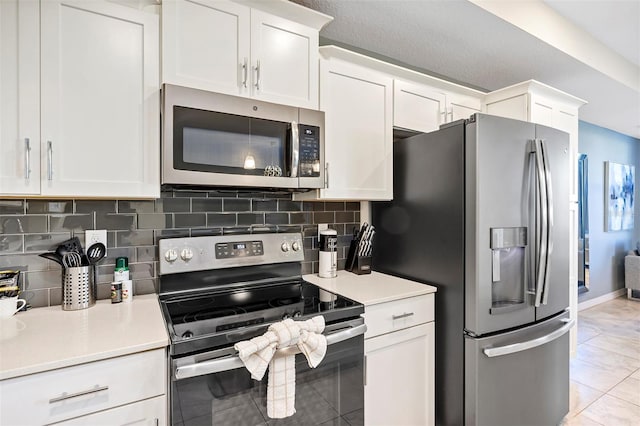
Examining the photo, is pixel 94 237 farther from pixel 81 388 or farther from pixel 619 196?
pixel 619 196

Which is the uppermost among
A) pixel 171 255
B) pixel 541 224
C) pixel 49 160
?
pixel 49 160

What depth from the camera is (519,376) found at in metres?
1.78

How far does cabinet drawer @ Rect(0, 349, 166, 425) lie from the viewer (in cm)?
94

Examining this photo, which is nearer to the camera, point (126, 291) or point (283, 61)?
point (126, 291)

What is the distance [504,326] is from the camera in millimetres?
1745

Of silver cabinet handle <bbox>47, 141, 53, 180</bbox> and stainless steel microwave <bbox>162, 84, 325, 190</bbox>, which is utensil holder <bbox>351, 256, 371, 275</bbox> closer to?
stainless steel microwave <bbox>162, 84, 325, 190</bbox>

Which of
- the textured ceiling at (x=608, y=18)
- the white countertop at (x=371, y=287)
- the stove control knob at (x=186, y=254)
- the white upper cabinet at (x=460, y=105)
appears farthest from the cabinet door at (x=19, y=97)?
the textured ceiling at (x=608, y=18)

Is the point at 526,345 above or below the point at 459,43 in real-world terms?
below

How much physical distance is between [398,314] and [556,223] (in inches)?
43.9

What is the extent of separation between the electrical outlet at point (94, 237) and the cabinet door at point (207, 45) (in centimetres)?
75

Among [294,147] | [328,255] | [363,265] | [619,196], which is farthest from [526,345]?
[619,196]

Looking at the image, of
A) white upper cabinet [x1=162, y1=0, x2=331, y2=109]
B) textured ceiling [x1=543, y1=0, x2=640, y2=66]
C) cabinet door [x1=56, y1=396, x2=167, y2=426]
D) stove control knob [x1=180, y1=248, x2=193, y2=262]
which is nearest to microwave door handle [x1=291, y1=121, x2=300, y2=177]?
white upper cabinet [x1=162, y1=0, x2=331, y2=109]

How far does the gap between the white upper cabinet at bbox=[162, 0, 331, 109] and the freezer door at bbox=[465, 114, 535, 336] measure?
2.94 ft

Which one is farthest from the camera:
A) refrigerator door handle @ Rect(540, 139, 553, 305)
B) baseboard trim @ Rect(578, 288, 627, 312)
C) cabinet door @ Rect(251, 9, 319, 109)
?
baseboard trim @ Rect(578, 288, 627, 312)
